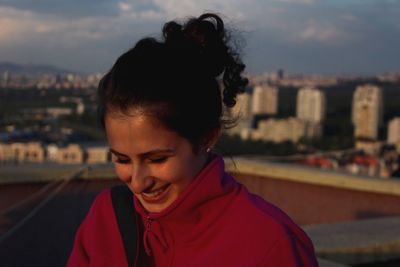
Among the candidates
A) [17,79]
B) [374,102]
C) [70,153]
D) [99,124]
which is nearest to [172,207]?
[99,124]

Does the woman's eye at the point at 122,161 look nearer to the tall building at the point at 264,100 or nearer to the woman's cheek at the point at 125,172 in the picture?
the woman's cheek at the point at 125,172

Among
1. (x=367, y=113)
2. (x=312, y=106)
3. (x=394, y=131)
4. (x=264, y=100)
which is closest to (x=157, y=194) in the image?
(x=394, y=131)

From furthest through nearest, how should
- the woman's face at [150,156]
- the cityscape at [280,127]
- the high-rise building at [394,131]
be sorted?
the high-rise building at [394,131], the cityscape at [280,127], the woman's face at [150,156]

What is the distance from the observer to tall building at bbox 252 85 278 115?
58688 mm

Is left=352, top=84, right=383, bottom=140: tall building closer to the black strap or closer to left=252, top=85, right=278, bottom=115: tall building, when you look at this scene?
left=252, top=85, right=278, bottom=115: tall building

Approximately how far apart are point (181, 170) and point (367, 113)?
46.6 m

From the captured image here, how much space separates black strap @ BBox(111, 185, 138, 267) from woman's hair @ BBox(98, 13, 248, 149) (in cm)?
18

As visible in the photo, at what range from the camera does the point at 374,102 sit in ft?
153

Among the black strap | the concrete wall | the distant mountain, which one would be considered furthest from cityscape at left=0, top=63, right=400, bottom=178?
the black strap

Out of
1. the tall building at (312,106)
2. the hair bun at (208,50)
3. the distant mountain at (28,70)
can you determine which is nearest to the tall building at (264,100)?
the tall building at (312,106)

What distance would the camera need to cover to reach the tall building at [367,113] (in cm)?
4472

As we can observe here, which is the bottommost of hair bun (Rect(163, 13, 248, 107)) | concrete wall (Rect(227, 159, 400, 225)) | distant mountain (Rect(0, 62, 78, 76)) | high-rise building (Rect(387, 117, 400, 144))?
high-rise building (Rect(387, 117, 400, 144))

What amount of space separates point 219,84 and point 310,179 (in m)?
3.06

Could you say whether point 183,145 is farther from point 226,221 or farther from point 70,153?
point 70,153
